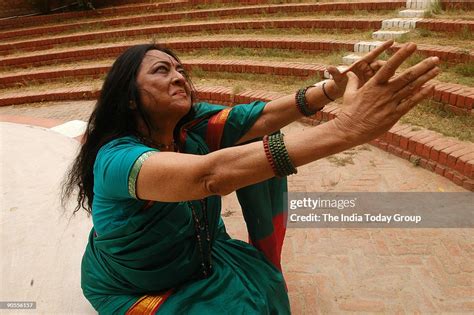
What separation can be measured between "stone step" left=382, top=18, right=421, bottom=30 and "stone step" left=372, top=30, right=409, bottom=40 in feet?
0.71

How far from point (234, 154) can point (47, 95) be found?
6268mm

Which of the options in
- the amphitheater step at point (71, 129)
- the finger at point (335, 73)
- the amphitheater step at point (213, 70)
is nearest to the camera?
the finger at point (335, 73)

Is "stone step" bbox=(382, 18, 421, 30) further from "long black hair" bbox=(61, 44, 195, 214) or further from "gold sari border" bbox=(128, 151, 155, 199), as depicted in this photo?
"gold sari border" bbox=(128, 151, 155, 199)

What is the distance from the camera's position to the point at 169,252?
5.12ft

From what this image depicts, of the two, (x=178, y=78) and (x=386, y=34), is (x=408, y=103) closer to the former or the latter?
(x=178, y=78)

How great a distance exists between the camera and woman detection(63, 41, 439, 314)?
3.70 ft

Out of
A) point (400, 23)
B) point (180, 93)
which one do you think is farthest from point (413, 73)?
point (400, 23)

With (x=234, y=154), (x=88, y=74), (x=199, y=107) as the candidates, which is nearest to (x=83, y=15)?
(x=88, y=74)

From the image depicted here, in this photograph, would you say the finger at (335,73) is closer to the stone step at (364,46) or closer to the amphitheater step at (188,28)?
the stone step at (364,46)

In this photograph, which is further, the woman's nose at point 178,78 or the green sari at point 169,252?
the woman's nose at point 178,78

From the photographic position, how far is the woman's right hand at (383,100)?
1.09 m

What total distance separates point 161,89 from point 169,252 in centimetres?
62

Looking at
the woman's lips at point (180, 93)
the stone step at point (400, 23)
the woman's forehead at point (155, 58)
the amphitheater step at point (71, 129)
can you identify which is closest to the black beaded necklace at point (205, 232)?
the woman's lips at point (180, 93)

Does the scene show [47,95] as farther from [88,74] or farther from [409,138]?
Result: [409,138]
